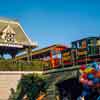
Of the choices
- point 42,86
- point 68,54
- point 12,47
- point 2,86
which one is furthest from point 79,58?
point 12,47

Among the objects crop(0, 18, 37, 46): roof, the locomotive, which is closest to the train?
the locomotive

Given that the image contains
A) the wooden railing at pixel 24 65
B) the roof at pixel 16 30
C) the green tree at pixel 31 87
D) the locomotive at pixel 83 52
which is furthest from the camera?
the roof at pixel 16 30

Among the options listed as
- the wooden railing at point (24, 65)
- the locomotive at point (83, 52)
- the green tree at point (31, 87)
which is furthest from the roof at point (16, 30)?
the locomotive at point (83, 52)

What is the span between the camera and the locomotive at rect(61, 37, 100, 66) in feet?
116

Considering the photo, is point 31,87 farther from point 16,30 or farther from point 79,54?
point 16,30

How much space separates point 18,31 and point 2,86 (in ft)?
47.5

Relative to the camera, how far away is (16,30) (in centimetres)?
5603

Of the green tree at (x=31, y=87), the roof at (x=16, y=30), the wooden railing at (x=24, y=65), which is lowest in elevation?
the green tree at (x=31, y=87)

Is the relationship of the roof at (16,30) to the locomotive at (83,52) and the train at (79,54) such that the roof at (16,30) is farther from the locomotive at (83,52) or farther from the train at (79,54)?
the locomotive at (83,52)

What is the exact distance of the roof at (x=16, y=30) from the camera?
176ft

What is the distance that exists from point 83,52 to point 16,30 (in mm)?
20597

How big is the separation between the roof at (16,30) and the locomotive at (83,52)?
1421 centimetres

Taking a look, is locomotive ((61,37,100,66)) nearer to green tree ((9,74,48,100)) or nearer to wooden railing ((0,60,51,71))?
green tree ((9,74,48,100))

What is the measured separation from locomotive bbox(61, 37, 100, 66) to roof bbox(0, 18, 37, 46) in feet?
46.6
